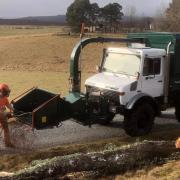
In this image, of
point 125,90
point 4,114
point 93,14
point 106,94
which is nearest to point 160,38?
point 125,90

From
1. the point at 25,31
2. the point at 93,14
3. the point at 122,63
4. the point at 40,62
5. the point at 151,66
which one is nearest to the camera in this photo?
the point at 151,66

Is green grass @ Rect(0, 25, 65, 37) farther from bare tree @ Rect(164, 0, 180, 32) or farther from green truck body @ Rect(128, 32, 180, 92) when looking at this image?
green truck body @ Rect(128, 32, 180, 92)

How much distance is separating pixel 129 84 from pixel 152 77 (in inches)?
32.3

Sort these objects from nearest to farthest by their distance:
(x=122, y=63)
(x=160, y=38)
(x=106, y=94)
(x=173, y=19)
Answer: (x=106, y=94)
(x=122, y=63)
(x=160, y=38)
(x=173, y=19)

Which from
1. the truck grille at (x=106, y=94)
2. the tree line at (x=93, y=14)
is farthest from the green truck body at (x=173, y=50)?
the tree line at (x=93, y=14)

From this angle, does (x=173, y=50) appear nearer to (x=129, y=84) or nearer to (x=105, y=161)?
(x=129, y=84)

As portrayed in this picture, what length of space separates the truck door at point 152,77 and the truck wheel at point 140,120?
0.52 m

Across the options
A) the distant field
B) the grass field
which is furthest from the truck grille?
the distant field

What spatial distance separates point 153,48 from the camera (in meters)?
14.1

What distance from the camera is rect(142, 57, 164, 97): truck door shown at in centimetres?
1345

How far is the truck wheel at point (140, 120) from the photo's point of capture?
43.0ft

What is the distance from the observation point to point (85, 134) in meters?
13.7

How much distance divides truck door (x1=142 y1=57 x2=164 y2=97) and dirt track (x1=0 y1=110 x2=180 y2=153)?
3.85 feet

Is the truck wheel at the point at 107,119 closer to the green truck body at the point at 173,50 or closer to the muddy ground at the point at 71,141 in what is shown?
the muddy ground at the point at 71,141
